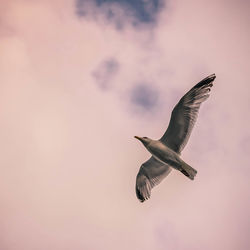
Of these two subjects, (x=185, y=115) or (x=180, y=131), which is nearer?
(x=185, y=115)

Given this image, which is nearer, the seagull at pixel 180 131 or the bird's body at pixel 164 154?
the seagull at pixel 180 131

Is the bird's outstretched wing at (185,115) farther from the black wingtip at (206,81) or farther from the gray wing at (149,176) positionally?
the gray wing at (149,176)

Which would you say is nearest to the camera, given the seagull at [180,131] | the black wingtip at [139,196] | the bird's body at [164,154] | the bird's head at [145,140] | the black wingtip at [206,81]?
the black wingtip at [206,81]

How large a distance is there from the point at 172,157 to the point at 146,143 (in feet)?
6.03

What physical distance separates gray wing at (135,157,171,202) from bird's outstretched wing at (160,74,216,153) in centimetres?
206

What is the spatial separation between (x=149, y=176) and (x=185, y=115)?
4.92 m

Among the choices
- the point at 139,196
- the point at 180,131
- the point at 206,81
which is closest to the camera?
the point at 206,81

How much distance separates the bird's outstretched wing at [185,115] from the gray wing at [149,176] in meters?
2.06

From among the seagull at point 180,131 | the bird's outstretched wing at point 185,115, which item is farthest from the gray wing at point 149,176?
the bird's outstretched wing at point 185,115

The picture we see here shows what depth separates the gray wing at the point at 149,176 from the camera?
22.1 metres

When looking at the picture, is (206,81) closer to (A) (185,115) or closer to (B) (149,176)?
(A) (185,115)

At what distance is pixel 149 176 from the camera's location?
2228 centimetres

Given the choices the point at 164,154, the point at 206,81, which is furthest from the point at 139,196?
the point at 206,81

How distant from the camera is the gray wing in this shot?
2208cm
